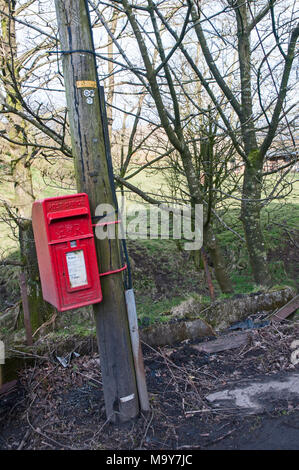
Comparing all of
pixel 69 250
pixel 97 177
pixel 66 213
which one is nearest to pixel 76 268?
pixel 69 250

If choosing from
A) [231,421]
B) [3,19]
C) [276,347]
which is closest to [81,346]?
[231,421]

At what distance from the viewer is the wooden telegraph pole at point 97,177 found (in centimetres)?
289

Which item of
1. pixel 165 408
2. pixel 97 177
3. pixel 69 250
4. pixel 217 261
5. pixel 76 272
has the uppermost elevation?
pixel 97 177

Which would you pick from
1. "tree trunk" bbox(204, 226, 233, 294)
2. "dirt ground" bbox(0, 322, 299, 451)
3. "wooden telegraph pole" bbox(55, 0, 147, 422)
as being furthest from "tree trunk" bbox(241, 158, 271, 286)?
"wooden telegraph pole" bbox(55, 0, 147, 422)

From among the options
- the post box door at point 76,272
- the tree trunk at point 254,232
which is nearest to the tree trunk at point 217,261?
the tree trunk at point 254,232

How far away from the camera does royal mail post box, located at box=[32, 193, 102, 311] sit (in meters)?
2.72

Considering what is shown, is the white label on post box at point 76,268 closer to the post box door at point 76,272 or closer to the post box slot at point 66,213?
the post box door at point 76,272

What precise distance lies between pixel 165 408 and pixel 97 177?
1.94 m

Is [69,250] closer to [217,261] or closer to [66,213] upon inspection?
[66,213]

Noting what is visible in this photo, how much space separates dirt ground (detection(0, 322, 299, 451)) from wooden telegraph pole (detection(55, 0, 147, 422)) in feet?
0.84

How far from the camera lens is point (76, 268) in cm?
278

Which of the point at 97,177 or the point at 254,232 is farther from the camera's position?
the point at 254,232

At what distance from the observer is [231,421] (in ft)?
9.70
